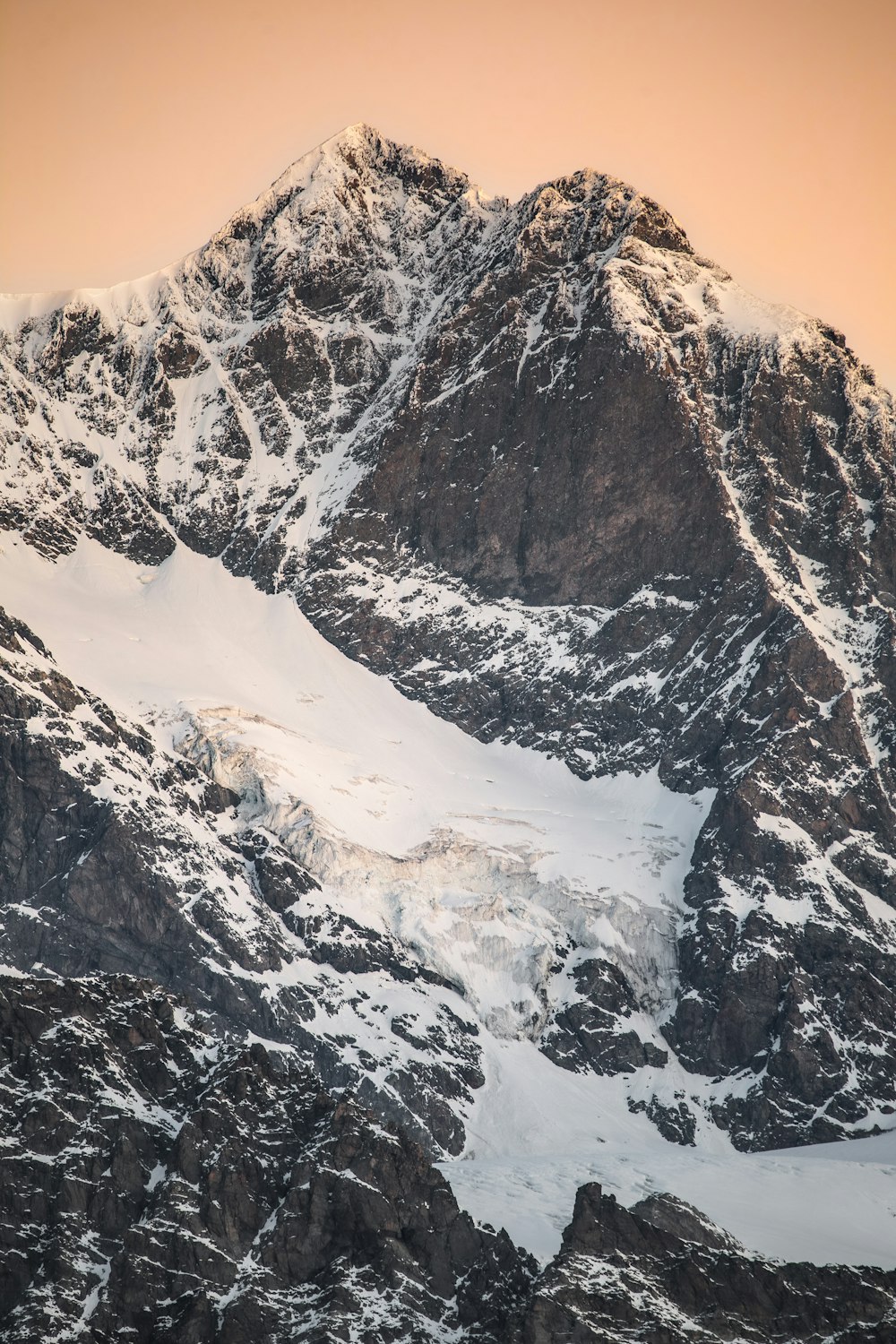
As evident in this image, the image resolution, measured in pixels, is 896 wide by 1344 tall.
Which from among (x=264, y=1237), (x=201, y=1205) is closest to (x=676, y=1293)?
(x=264, y=1237)

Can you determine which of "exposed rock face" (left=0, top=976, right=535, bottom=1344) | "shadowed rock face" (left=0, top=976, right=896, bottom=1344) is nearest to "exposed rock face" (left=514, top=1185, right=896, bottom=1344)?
"shadowed rock face" (left=0, top=976, right=896, bottom=1344)

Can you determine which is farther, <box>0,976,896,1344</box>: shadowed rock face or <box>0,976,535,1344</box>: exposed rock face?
<box>0,976,896,1344</box>: shadowed rock face

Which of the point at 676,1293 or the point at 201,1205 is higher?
the point at 676,1293

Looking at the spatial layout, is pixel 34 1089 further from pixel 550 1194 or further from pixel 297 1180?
pixel 550 1194

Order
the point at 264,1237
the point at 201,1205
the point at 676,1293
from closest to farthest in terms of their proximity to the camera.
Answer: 1. the point at 201,1205
2. the point at 264,1237
3. the point at 676,1293

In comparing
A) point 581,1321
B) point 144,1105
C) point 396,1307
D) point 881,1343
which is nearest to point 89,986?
A: point 144,1105

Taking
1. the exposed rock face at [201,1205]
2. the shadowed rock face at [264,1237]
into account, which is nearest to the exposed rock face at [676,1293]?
the shadowed rock face at [264,1237]

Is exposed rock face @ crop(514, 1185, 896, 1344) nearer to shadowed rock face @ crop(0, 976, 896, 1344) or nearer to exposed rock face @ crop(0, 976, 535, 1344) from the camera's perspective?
shadowed rock face @ crop(0, 976, 896, 1344)

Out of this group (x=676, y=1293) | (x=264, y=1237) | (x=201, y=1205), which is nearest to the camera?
(x=201, y=1205)

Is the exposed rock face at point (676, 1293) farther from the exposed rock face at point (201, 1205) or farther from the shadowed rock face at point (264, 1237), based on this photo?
the exposed rock face at point (201, 1205)

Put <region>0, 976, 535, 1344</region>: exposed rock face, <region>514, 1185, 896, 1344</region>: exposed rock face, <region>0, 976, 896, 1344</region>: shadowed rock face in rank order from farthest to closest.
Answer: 1. <region>514, 1185, 896, 1344</region>: exposed rock face
2. <region>0, 976, 896, 1344</region>: shadowed rock face
3. <region>0, 976, 535, 1344</region>: exposed rock face

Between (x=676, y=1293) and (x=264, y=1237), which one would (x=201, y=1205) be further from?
(x=676, y=1293)
